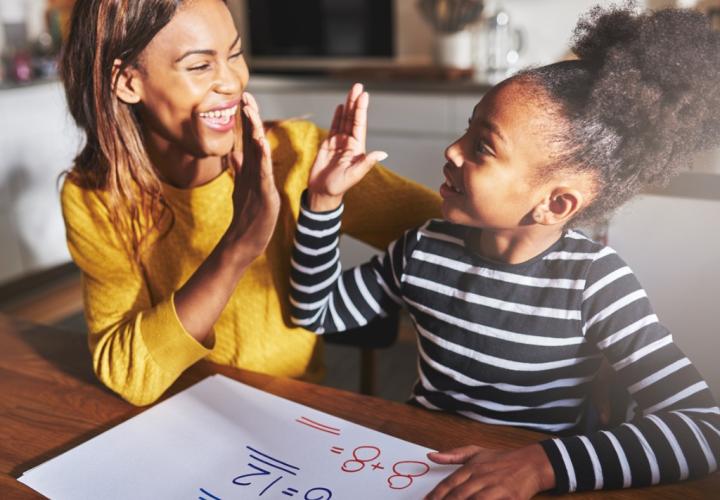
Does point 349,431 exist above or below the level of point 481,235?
below

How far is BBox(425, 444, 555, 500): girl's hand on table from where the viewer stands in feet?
1.99

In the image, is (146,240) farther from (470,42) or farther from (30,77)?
(30,77)

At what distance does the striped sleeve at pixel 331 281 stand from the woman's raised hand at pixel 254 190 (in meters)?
0.09

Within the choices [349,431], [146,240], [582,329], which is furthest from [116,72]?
[582,329]

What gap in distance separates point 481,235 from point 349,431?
0.28 m

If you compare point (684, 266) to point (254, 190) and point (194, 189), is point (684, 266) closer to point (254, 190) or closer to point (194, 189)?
point (254, 190)

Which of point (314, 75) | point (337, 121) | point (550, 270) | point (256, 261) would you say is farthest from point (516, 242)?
point (314, 75)

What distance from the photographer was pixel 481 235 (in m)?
0.83

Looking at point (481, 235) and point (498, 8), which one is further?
point (498, 8)

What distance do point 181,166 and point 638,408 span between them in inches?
26.1

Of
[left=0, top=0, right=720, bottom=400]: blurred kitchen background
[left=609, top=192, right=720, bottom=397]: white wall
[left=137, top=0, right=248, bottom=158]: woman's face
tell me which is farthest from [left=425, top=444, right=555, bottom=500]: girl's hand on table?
[left=0, top=0, right=720, bottom=400]: blurred kitchen background

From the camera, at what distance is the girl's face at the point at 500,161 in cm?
68

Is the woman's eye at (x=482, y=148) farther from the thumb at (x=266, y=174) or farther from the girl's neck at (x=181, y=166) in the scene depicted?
the girl's neck at (x=181, y=166)

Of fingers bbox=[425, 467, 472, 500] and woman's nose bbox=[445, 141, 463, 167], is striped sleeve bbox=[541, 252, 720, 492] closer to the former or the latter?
fingers bbox=[425, 467, 472, 500]
